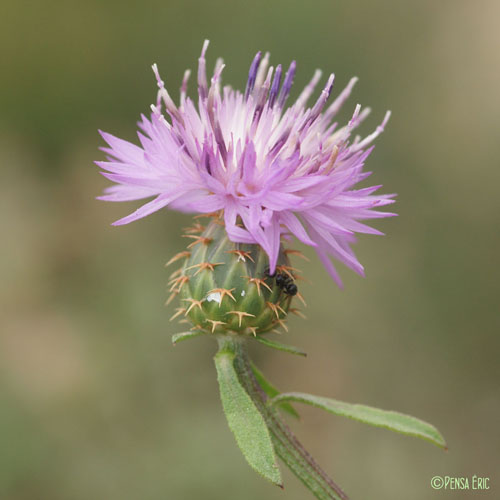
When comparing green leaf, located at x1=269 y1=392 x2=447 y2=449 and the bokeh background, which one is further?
the bokeh background

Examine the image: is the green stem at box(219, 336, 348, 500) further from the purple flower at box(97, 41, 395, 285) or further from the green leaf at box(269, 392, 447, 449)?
the purple flower at box(97, 41, 395, 285)

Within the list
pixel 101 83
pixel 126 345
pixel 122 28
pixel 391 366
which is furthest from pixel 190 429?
pixel 122 28

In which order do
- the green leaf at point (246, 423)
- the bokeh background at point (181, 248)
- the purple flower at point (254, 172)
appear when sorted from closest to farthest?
the green leaf at point (246, 423)
the purple flower at point (254, 172)
the bokeh background at point (181, 248)

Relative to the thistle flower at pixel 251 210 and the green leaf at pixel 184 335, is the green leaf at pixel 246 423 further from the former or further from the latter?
the green leaf at pixel 184 335

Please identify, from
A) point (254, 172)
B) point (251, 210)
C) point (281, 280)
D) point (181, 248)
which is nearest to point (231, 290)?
point (281, 280)

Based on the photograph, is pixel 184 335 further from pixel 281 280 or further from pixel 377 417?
pixel 377 417

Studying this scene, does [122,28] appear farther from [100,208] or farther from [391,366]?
[391,366]

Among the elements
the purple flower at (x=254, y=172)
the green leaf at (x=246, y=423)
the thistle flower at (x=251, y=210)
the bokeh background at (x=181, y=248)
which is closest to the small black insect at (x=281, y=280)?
the thistle flower at (x=251, y=210)

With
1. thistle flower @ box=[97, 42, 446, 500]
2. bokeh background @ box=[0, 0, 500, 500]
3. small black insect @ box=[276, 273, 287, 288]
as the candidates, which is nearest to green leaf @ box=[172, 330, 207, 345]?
thistle flower @ box=[97, 42, 446, 500]
